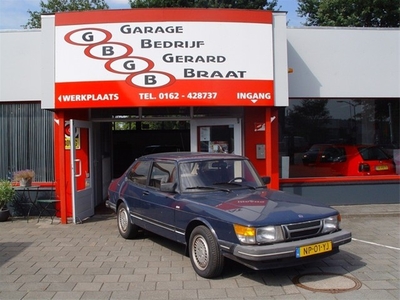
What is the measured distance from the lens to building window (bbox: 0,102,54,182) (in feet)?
34.6

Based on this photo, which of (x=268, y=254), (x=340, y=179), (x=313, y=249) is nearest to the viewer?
(x=268, y=254)

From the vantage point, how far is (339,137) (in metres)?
11.5

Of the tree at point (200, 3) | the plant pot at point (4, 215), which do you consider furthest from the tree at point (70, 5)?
the plant pot at point (4, 215)

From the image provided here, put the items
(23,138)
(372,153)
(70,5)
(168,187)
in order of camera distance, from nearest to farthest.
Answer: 1. (168,187)
2. (23,138)
3. (372,153)
4. (70,5)

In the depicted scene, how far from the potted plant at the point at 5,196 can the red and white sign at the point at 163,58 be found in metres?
2.38

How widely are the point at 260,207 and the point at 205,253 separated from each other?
94cm

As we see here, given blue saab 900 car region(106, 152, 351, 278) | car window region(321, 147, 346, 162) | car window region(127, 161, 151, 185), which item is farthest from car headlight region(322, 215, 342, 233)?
car window region(321, 147, 346, 162)

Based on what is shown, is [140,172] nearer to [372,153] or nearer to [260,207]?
[260,207]

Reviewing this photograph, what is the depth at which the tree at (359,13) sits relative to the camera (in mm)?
18891

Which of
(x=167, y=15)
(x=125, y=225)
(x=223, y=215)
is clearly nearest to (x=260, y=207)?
(x=223, y=215)

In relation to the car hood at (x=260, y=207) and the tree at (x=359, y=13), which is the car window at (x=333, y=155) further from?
the tree at (x=359, y=13)

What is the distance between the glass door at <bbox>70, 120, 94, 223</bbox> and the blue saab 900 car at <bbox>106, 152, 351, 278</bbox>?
2.14 m

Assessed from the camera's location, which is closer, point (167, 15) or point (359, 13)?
point (167, 15)

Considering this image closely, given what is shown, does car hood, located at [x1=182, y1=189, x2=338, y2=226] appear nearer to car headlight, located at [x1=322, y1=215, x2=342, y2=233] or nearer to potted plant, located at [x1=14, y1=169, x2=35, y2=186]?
car headlight, located at [x1=322, y1=215, x2=342, y2=233]
